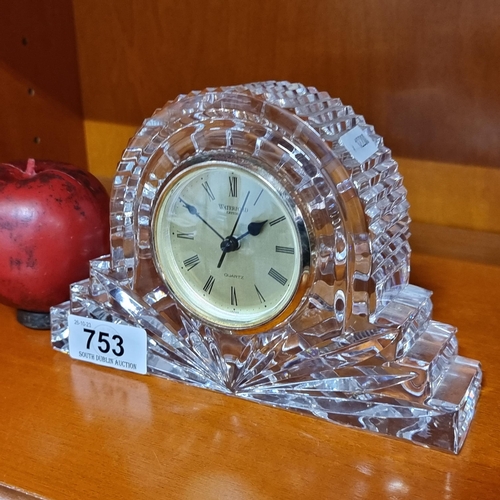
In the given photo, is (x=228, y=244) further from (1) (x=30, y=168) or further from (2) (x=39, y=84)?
(2) (x=39, y=84)

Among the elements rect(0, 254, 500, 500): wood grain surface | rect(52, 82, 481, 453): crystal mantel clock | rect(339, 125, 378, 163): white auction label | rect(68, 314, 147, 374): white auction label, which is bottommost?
rect(0, 254, 500, 500): wood grain surface

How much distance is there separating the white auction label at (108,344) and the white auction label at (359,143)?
292 mm

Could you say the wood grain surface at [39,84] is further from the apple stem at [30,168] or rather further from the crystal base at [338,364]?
the crystal base at [338,364]

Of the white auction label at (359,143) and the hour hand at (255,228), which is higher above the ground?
the white auction label at (359,143)

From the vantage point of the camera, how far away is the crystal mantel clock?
60 cm

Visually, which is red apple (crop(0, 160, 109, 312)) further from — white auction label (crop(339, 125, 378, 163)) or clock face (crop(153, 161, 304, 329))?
white auction label (crop(339, 125, 378, 163))

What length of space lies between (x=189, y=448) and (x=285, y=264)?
19cm

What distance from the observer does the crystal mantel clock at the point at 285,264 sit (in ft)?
1.96

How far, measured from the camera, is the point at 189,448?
589 millimetres

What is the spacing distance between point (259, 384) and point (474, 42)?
63cm

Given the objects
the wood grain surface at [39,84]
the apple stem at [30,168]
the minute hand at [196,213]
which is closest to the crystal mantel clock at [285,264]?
the minute hand at [196,213]

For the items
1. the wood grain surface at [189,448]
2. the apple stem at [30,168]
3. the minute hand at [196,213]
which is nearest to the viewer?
the wood grain surface at [189,448]

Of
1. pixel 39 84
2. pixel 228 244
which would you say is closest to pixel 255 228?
pixel 228 244

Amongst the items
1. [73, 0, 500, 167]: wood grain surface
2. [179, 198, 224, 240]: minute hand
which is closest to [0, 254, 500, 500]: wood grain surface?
[179, 198, 224, 240]: minute hand
